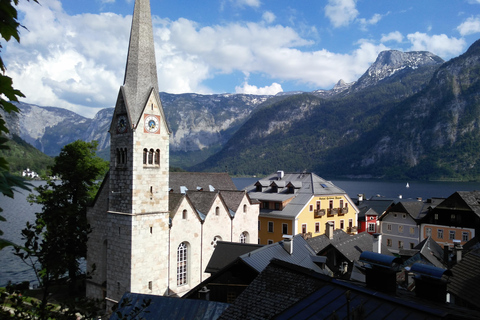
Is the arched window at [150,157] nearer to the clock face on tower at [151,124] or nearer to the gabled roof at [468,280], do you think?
the clock face on tower at [151,124]

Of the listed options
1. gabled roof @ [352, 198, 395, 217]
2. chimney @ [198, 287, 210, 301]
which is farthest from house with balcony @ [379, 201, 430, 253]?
chimney @ [198, 287, 210, 301]

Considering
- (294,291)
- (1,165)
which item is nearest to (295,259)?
(294,291)

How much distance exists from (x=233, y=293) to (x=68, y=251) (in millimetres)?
14703

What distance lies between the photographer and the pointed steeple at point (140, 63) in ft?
101

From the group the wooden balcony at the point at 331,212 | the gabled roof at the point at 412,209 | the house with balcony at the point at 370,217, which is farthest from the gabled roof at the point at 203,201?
the house with balcony at the point at 370,217

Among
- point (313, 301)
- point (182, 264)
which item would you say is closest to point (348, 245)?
point (182, 264)

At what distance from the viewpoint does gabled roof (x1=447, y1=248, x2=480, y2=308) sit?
49.5ft

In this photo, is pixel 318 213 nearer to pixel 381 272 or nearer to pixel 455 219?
pixel 455 219

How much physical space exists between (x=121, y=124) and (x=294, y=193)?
106 ft

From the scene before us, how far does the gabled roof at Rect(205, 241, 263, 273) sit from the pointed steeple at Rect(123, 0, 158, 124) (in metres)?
12.3

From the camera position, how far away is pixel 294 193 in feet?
187

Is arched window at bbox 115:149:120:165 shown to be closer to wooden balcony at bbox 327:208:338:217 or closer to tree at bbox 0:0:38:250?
tree at bbox 0:0:38:250

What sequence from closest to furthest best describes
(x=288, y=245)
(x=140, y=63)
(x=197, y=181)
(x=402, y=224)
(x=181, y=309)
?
1. (x=181, y=309)
2. (x=288, y=245)
3. (x=140, y=63)
4. (x=197, y=181)
5. (x=402, y=224)

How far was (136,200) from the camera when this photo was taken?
29578mm
